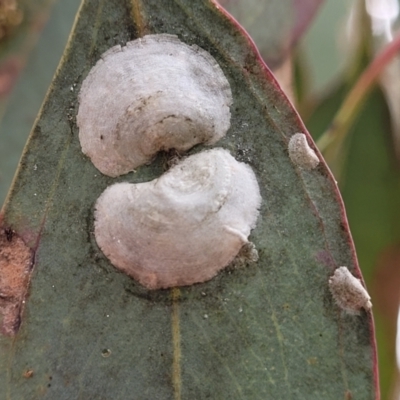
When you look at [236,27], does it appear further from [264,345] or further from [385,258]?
[385,258]

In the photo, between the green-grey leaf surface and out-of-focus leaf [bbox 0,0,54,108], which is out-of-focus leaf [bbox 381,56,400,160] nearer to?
the green-grey leaf surface

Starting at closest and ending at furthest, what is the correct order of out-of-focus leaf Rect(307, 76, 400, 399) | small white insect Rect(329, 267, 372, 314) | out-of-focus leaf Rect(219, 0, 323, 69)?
1. small white insect Rect(329, 267, 372, 314)
2. out-of-focus leaf Rect(219, 0, 323, 69)
3. out-of-focus leaf Rect(307, 76, 400, 399)

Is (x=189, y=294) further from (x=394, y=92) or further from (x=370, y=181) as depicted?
(x=394, y=92)

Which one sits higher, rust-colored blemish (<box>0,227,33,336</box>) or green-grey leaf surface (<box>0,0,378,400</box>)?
green-grey leaf surface (<box>0,0,378,400</box>)

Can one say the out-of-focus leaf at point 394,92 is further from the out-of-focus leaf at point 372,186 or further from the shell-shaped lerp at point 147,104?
the shell-shaped lerp at point 147,104

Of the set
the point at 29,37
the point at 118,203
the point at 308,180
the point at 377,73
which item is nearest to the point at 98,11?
the point at 118,203

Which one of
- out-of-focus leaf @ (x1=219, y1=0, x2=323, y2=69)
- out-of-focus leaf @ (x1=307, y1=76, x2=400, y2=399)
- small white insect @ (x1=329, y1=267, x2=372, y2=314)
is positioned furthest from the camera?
out-of-focus leaf @ (x1=307, y1=76, x2=400, y2=399)

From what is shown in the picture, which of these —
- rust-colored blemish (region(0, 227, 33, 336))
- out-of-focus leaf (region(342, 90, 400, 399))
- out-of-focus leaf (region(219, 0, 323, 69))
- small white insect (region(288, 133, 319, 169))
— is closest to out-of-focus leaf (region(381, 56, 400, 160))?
out-of-focus leaf (region(342, 90, 400, 399))

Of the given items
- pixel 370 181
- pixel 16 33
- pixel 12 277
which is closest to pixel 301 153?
pixel 12 277
